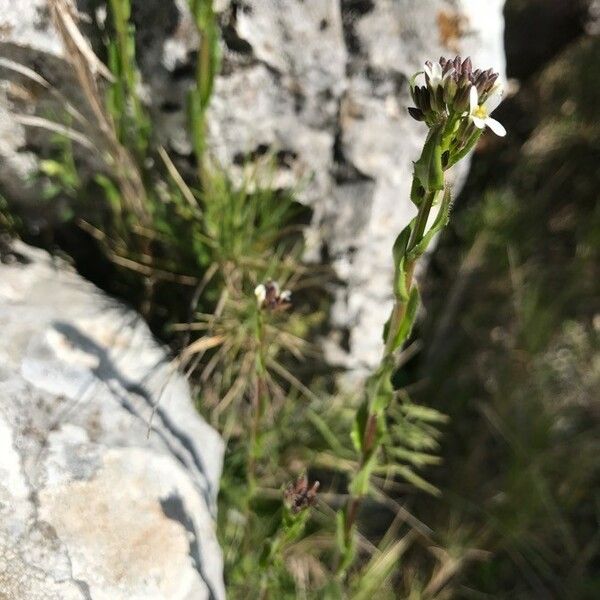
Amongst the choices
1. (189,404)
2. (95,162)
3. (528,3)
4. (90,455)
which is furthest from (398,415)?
(528,3)

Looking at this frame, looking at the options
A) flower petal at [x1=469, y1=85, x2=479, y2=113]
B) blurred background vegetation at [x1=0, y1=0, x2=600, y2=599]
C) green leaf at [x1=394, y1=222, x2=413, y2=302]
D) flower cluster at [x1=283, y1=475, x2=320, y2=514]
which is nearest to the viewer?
flower petal at [x1=469, y1=85, x2=479, y2=113]

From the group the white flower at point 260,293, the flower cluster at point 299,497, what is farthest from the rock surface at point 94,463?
the white flower at point 260,293

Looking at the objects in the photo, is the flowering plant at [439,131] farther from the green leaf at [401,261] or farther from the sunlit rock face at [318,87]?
the sunlit rock face at [318,87]

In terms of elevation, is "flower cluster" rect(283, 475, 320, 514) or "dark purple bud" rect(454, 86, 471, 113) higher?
"dark purple bud" rect(454, 86, 471, 113)

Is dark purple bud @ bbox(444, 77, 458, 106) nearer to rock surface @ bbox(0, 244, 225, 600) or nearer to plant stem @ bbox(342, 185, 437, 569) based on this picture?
plant stem @ bbox(342, 185, 437, 569)

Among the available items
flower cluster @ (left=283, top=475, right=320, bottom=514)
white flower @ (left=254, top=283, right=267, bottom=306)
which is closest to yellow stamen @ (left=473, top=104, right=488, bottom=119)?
white flower @ (left=254, top=283, right=267, bottom=306)

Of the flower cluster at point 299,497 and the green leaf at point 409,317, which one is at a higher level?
the green leaf at point 409,317
